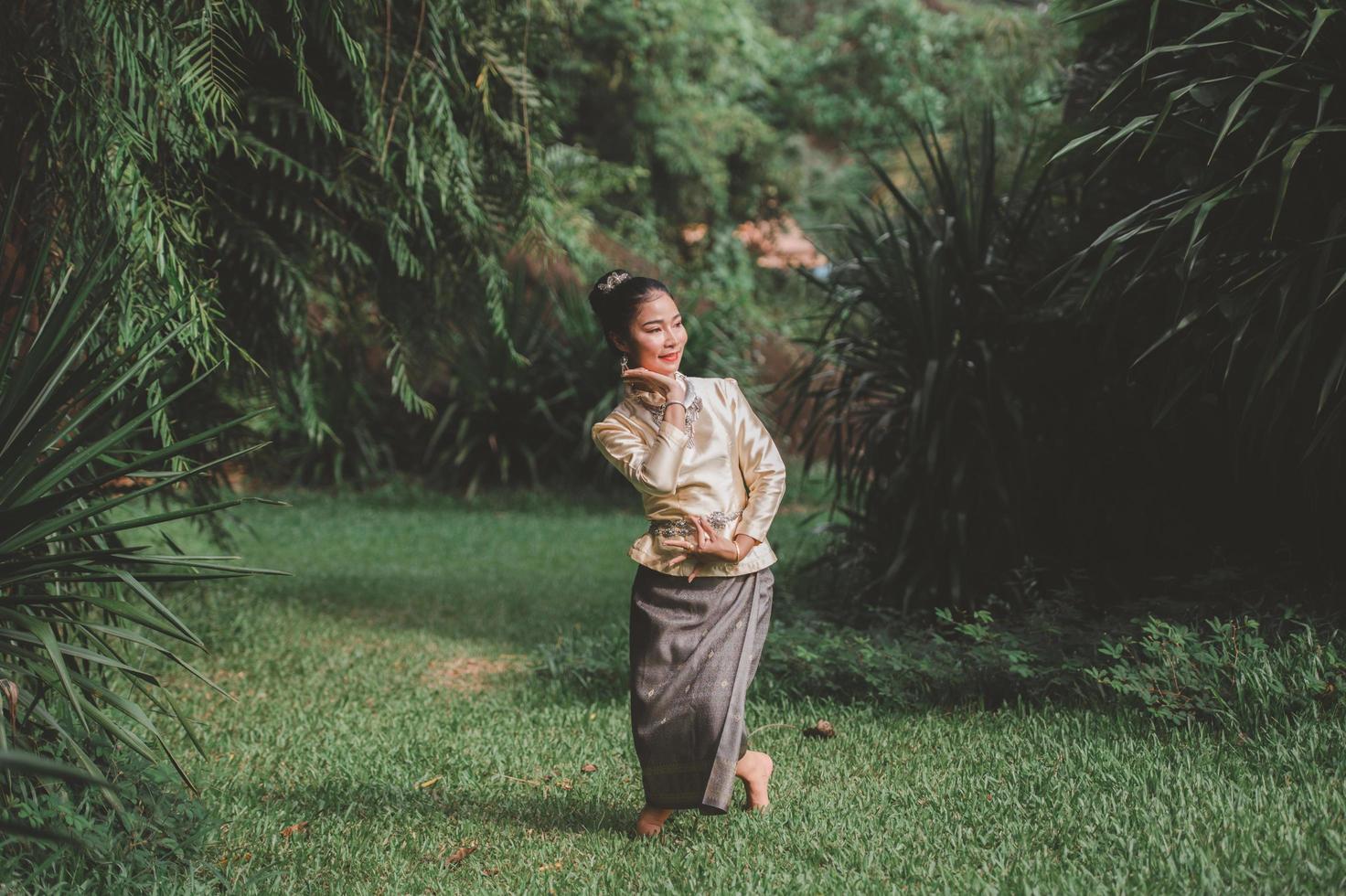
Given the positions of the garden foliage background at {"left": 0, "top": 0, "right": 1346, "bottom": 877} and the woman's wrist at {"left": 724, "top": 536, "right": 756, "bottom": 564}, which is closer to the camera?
the woman's wrist at {"left": 724, "top": 536, "right": 756, "bottom": 564}

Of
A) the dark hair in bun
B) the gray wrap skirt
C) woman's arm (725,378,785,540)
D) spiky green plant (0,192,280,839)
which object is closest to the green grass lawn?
the gray wrap skirt

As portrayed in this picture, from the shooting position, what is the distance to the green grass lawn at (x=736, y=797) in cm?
289

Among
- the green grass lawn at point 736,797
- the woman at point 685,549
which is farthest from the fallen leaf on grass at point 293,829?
the woman at point 685,549

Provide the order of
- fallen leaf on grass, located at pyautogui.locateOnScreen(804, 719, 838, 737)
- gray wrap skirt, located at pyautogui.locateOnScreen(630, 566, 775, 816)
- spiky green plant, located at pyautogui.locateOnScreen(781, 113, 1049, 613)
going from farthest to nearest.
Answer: spiky green plant, located at pyautogui.locateOnScreen(781, 113, 1049, 613), fallen leaf on grass, located at pyautogui.locateOnScreen(804, 719, 838, 737), gray wrap skirt, located at pyautogui.locateOnScreen(630, 566, 775, 816)

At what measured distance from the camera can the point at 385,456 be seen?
43.0 feet

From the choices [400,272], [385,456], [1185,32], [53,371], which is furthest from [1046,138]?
[385,456]

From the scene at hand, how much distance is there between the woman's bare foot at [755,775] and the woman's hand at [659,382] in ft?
3.37

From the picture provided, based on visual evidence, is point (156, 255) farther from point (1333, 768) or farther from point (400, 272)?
point (1333, 768)

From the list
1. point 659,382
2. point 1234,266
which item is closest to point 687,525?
point 659,382

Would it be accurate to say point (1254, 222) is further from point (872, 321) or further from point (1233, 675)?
point (872, 321)

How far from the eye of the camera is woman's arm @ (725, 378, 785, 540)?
333 cm

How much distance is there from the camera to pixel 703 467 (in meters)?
3.32

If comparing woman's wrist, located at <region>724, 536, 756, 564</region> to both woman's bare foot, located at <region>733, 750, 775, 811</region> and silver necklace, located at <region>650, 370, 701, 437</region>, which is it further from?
woman's bare foot, located at <region>733, 750, 775, 811</region>

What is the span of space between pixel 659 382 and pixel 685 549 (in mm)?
456
